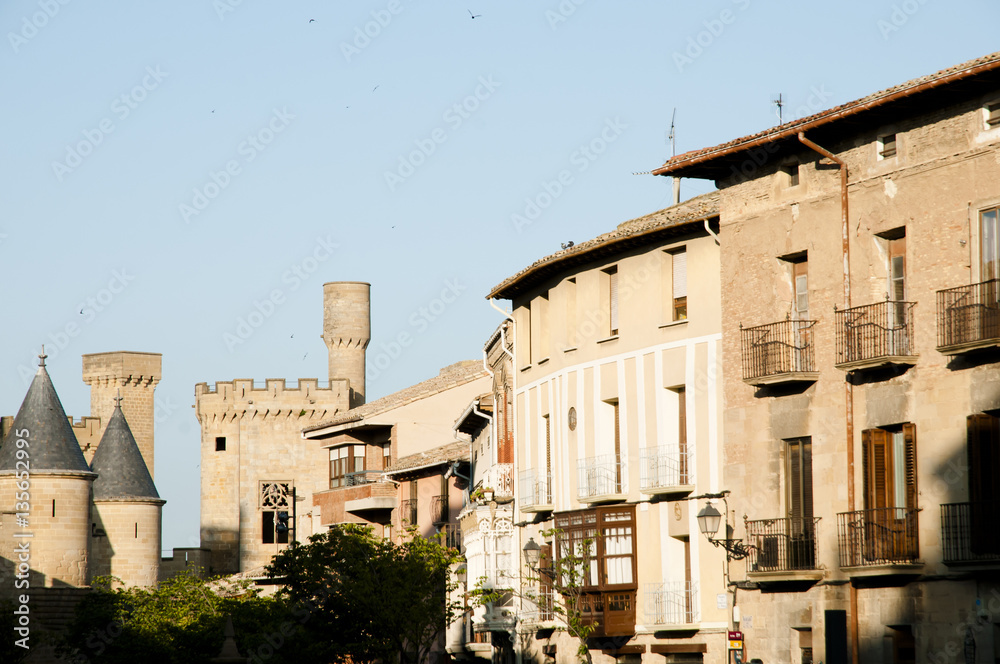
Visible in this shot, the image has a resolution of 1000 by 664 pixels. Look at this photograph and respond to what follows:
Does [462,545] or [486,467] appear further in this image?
[462,545]

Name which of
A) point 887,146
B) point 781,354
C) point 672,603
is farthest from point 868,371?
point 672,603

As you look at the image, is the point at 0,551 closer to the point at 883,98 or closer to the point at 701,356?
the point at 701,356

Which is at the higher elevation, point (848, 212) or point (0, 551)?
point (848, 212)

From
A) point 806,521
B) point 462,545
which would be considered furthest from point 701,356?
point 462,545

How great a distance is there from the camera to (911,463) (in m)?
25.3

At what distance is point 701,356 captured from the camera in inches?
1224

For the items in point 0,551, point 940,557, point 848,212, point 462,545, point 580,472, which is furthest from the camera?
point 0,551

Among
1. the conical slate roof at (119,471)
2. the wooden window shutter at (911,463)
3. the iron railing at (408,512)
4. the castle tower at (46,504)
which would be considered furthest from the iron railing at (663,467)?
the conical slate roof at (119,471)

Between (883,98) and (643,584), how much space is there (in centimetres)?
1194

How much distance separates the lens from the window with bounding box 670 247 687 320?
105 feet

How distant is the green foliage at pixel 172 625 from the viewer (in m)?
42.7

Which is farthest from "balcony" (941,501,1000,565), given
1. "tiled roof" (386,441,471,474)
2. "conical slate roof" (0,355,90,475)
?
"conical slate roof" (0,355,90,475)

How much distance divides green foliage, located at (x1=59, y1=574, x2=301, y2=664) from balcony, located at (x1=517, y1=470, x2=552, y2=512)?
7.61 meters

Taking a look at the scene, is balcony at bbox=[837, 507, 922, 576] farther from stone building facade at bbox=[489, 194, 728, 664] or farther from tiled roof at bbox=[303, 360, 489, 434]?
tiled roof at bbox=[303, 360, 489, 434]
